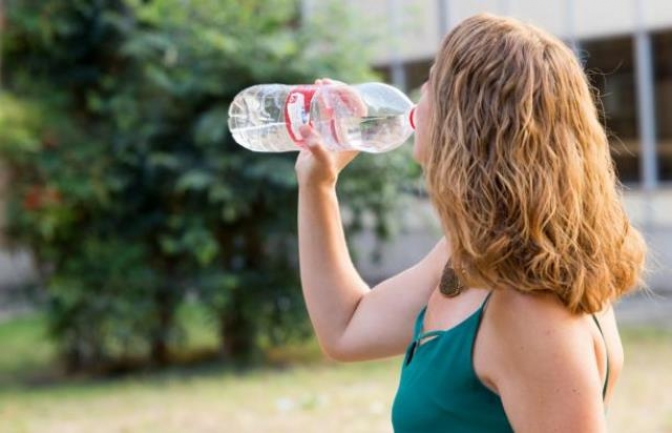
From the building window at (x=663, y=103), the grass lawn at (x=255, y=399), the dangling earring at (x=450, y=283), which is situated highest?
the dangling earring at (x=450, y=283)

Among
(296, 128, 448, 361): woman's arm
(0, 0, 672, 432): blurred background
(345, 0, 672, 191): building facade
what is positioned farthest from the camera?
(345, 0, 672, 191): building facade

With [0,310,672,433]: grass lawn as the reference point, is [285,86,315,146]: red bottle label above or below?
above

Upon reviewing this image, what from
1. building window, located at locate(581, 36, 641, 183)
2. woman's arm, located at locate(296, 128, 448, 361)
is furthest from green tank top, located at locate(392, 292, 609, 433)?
building window, located at locate(581, 36, 641, 183)

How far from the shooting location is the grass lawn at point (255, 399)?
7.36m

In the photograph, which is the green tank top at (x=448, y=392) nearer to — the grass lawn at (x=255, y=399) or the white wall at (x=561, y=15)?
the grass lawn at (x=255, y=399)

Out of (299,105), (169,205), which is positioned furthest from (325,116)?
(169,205)

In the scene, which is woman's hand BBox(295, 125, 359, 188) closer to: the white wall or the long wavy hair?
the long wavy hair

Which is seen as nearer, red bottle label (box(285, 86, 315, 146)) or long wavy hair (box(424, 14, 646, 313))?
long wavy hair (box(424, 14, 646, 313))

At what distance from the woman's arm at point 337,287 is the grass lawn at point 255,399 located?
492cm

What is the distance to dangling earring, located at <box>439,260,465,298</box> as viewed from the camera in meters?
1.88

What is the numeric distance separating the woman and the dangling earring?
0.11 ft

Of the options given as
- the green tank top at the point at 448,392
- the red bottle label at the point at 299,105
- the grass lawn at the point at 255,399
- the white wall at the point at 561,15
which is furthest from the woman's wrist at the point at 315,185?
the white wall at the point at 561,15

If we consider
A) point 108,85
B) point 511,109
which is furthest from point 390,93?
point 108,85

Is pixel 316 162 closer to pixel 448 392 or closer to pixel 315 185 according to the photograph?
pixel 315 185
